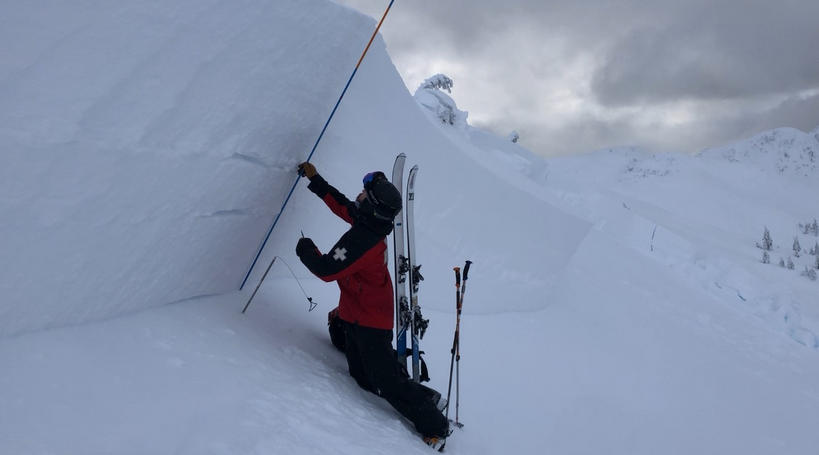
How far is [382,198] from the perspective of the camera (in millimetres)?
2658

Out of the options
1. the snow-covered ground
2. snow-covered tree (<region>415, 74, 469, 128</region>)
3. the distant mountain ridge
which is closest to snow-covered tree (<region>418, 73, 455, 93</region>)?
snow-covered tree (<region>415, 74, 469, 128</region>)

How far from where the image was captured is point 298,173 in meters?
3.30

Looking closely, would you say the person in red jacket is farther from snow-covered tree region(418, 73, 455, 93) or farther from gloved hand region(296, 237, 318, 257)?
snow-covered tree region(418, 73, 455, 93)

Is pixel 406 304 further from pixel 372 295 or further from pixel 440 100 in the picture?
pixel 440 100

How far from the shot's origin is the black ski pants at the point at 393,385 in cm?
278

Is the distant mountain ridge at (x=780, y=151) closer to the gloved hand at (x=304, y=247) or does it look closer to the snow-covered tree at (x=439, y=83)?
Result: the snow-covered tree at (x=439, y=83)

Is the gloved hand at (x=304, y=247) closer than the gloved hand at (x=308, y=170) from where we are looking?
Yes

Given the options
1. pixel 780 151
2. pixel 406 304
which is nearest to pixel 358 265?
pixel 406 304

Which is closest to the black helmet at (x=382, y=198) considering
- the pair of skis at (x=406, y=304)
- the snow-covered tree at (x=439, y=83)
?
the pair of skis at (x=406, y=304)

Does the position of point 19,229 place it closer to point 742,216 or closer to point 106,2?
point 106,2

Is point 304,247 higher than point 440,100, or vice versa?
point 440,100

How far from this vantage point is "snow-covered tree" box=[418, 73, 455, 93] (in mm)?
12846

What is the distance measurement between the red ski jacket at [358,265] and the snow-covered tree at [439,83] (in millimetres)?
10416

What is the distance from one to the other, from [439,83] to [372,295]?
11008 mm
